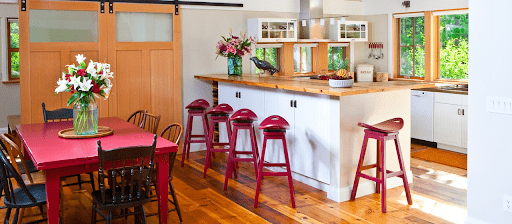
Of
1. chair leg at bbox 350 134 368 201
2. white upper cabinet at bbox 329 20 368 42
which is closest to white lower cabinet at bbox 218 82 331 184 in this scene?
chair leg at bbox 350 134 368 201

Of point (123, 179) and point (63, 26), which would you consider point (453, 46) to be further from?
point (123, 179)

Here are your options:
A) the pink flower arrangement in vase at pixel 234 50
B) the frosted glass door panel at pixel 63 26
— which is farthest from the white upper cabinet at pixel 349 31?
the frosted glass door panel at pixel 63 26

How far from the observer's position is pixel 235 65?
6.91 meters

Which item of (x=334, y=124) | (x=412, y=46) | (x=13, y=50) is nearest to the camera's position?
(x=334, y=124)

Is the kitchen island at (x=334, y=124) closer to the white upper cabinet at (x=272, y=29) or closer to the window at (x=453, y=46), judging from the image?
the white upper cabinet at (x=272, y=29)

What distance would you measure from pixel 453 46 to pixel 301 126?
364 centimetres

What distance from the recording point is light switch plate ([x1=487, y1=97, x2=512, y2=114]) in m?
3.51

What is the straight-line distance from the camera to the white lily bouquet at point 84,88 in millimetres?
4113

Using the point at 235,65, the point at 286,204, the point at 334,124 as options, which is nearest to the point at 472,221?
the point at 334,124

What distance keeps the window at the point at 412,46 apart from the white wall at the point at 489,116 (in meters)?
4.52

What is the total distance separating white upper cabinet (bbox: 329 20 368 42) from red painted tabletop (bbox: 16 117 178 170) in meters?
4.34

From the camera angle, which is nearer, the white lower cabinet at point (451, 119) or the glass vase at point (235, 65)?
the white lower cabinet at point (451, 119)

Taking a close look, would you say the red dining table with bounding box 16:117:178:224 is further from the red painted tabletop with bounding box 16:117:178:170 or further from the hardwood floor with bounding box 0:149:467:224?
the hardwood floor with bounding box 0:149:467:224

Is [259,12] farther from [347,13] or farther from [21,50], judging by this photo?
[21,50]
